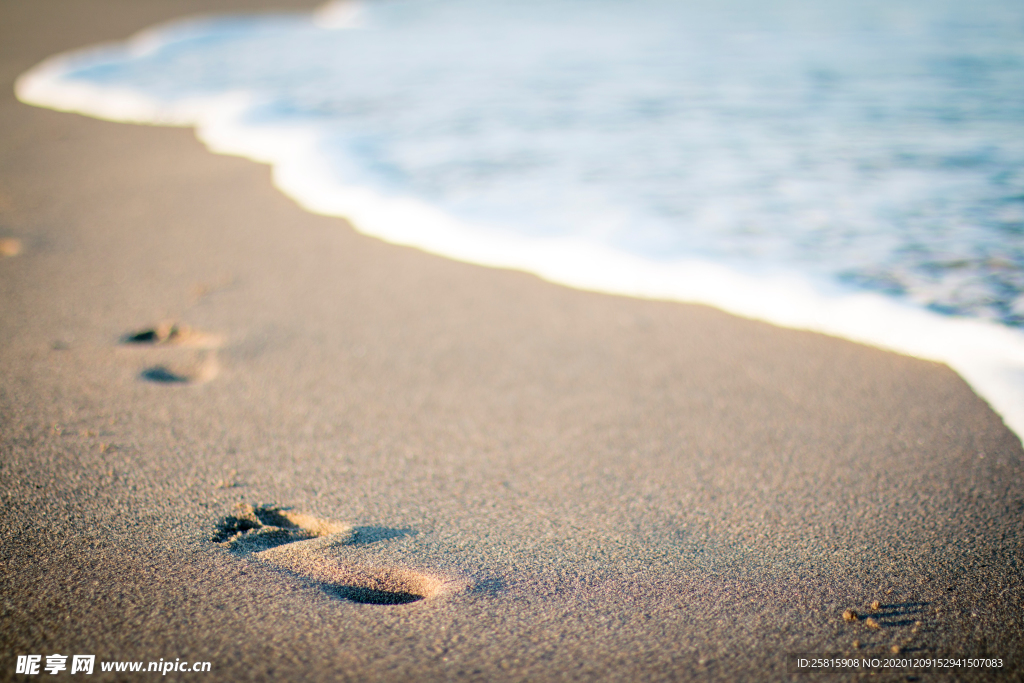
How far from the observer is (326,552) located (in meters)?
1.43

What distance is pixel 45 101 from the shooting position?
5.54 m

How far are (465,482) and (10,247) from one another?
257 centimetres

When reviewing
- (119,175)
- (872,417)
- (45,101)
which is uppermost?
(45,101)

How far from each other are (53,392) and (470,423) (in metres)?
1.25

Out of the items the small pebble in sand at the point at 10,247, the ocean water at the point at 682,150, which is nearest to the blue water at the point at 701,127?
the ocean water at the point at 682,150

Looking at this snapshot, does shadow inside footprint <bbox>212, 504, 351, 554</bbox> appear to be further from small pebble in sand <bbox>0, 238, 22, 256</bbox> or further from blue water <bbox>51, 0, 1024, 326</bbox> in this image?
small pebble in sand <bbox>0, 238, 22, 256</bbox>

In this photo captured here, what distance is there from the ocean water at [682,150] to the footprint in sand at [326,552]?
62.9 inches

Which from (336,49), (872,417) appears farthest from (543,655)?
(336,49)

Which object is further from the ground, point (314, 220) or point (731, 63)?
point (731, 63)

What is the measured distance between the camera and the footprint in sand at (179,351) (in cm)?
206

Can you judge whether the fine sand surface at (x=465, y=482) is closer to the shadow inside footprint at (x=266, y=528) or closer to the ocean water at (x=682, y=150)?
the shadow inside footprint at (x=266, y=528)

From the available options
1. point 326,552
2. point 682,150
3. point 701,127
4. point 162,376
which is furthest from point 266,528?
point 701,127

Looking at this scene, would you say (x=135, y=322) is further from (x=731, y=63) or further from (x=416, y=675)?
(x=731, y=63)

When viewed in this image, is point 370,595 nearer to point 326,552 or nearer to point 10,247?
point 326,552
